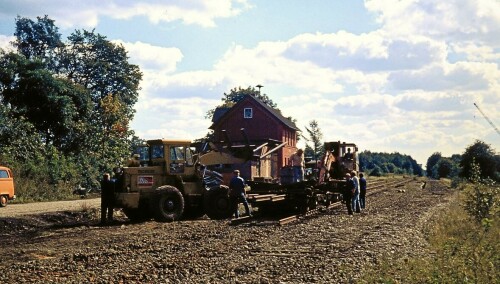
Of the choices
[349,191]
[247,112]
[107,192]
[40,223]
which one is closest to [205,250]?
[107,192]

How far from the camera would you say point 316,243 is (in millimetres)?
15766

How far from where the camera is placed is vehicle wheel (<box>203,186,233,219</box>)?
23.0 metres

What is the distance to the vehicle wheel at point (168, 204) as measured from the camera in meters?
21.6

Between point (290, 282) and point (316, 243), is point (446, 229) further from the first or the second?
point (290, 282)

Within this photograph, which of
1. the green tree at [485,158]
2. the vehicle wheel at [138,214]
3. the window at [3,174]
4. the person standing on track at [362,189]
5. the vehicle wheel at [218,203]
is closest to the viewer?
the vehicle wheel at [138,214]

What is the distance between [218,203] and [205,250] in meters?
8.68

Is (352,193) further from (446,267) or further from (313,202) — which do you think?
(446,267)

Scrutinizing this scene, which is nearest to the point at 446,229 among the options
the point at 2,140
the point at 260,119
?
the point at 2,140

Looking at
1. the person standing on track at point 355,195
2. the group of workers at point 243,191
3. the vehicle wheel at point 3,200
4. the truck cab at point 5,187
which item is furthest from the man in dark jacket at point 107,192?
the truck cab at point 5,187

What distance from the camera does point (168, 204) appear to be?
71.7 feet

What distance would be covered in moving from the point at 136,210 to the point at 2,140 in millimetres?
19145

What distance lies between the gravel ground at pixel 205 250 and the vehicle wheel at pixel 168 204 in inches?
19.9

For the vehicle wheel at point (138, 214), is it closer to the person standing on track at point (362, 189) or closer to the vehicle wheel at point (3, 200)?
the person standing on track at point (362, 189)

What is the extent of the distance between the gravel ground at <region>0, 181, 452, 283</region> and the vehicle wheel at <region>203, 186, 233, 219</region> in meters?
1.64
